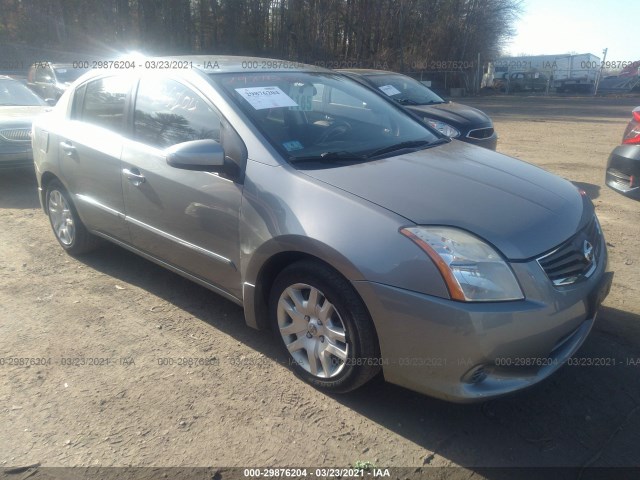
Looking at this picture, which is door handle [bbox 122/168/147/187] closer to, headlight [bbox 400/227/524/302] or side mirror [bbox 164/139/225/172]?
side mirror [bbox 164/139/225/172]

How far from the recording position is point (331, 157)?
128 inches

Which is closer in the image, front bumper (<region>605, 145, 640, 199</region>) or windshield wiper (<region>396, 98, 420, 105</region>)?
front bumper (<region>605, 145, 640, 199</region>)

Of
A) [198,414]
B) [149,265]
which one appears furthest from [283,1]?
[198,414]

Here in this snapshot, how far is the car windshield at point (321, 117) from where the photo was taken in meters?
3.35

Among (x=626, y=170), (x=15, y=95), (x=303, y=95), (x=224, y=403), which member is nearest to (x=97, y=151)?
(x=303, y=95)

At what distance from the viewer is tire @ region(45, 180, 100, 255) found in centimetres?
477

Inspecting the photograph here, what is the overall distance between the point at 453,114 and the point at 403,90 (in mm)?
1321

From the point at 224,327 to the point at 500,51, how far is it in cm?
4025

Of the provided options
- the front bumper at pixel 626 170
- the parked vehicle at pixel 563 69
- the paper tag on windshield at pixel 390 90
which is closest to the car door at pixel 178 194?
the front bumper at pixel 626 170

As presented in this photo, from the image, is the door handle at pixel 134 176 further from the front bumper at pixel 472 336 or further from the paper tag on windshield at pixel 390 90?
the paper tag on windshield at pixel 390 90

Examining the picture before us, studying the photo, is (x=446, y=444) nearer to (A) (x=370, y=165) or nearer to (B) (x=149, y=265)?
(A) (x=370, y=165)

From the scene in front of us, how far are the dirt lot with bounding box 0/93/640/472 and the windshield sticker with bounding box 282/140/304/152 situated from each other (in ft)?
4.11

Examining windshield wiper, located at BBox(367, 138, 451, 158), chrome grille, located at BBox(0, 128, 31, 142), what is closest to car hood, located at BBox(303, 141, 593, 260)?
windshield wiper, located at BBox(367, 138, 451, 158)

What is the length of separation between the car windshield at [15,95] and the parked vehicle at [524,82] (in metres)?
28.1
